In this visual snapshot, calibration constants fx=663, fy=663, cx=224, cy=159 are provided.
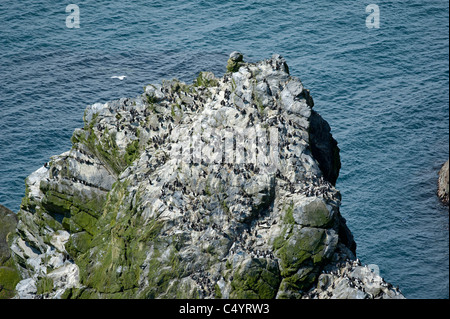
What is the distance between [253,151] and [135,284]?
16.1 m

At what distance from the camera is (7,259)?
281 ft

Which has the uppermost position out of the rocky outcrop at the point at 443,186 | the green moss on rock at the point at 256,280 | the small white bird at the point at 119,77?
the small white bird at the point at 119,77

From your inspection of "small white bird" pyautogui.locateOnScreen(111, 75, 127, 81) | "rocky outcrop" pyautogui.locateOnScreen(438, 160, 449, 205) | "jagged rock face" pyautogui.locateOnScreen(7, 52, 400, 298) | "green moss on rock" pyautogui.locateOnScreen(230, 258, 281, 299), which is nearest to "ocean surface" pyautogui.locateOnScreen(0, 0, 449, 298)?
"small white bird" pyautogui.locateOnScreen(111, 75, 127, 81)

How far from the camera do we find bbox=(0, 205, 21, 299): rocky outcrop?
82.4 m

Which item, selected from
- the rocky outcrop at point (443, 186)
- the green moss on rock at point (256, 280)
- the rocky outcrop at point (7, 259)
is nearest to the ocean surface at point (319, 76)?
the rocky outcrop at point (443, 186)

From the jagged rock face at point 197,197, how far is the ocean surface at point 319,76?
32.2 m

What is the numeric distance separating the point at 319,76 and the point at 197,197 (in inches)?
2895

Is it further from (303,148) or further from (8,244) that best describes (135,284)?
(8,244)

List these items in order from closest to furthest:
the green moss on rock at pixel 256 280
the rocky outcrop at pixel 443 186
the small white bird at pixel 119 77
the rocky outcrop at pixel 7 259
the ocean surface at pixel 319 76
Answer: the green moss on rock at pixel 256 280, the rocky outcrop at pixel 7 259, the ocean surface at pixel 319 76, the rocky outcrop at pixel 443 186, the small white bird at pixel 119 77

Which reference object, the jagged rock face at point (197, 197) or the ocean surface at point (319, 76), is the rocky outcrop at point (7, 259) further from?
the ocean surface at point (319, 76)

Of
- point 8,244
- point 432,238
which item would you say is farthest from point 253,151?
point 432,238

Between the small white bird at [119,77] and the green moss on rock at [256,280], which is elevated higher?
the small white bird at [119,77]

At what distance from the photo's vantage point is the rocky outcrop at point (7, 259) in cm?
8244

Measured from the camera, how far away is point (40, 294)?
67.8m
